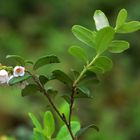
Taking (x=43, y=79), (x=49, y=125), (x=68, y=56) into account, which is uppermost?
(x=43, y=79)

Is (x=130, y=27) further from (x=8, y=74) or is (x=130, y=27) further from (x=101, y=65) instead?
(x=8, y=74)

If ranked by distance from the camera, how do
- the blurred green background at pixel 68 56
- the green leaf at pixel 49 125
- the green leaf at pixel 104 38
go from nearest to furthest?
1. the green leaf at pixel 104 38
2. the green leaf at pixel 49 125
3. the blurred green background at pixel 68 56

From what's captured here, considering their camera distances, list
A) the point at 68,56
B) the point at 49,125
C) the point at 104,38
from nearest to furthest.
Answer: the point at 104,38 < the point at 49,125 < the point at 68,56

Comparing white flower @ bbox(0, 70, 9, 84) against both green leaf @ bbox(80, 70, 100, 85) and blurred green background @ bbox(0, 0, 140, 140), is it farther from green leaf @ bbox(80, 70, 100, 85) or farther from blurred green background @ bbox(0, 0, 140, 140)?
blurred green background @ bbox(0, 0, 140, 140)

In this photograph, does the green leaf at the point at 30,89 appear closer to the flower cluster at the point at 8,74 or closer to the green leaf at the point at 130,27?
the flower cluster at the point at 8,74

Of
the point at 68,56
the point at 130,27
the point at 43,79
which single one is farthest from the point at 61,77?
the point at 68,56

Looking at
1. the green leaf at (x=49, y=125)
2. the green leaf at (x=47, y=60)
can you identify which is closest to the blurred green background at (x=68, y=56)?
the green leaf at (x=49, y=125)

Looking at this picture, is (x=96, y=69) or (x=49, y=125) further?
(x=49, y=125)
